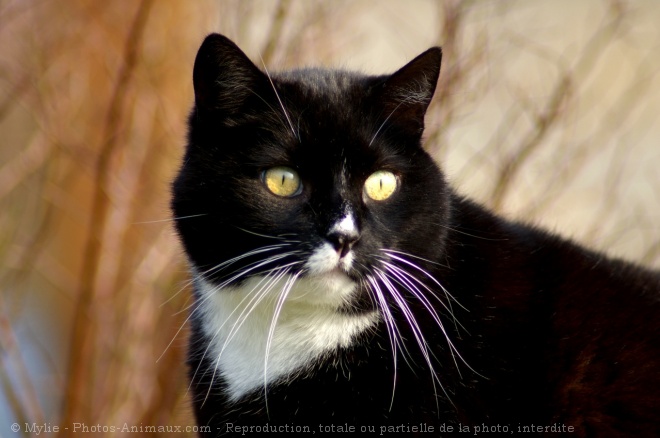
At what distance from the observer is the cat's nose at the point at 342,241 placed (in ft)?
5.02

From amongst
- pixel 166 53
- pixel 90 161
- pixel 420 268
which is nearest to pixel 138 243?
pixel 90 161

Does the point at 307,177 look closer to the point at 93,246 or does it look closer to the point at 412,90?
the point at 412,90

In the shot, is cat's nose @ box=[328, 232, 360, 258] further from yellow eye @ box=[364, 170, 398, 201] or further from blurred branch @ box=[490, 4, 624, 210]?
blurred branch @ box=[490, 4, 624, 210]

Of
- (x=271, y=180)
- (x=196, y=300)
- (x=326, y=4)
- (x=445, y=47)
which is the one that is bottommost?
(x=196, y=300)

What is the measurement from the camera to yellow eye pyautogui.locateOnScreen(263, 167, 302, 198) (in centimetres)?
165

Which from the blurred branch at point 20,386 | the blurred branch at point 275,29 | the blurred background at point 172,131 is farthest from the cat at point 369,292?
the blurred branch at point 20,386

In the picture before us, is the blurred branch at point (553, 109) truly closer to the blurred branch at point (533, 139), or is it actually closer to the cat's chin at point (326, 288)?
the blurred branch at point (533, 139)

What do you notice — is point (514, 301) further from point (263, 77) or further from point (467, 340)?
point (263, 77)

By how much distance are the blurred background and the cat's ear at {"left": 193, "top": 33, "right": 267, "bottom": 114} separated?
90 cm

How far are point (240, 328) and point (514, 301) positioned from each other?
25.5 inches

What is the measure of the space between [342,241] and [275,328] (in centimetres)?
33

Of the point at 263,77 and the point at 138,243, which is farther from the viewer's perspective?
the point at 138,243

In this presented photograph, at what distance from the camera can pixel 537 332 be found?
175 cm

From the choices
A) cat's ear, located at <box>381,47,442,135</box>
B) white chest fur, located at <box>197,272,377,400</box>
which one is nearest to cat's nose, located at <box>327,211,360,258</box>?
white chest fur, located at <box>197,272,377,400</box>
